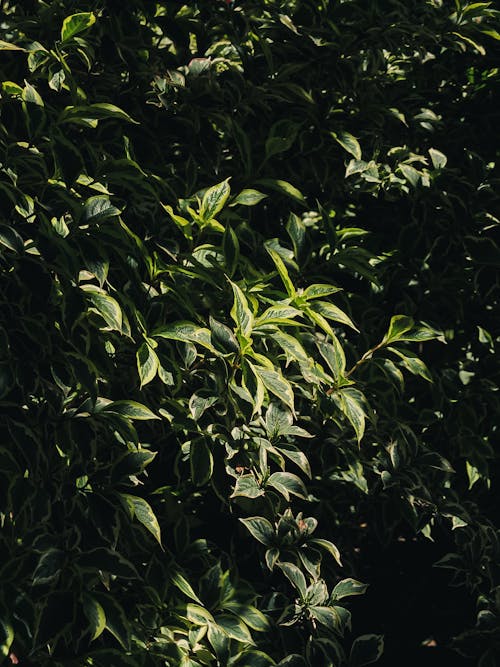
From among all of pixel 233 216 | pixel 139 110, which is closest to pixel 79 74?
pixel 139 110

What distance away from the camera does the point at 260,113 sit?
8.07 feet

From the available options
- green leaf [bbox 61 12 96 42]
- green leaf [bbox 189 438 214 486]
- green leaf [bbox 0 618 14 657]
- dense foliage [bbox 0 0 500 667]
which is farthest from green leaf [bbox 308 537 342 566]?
green leaf [bbox 61 12 96 42]

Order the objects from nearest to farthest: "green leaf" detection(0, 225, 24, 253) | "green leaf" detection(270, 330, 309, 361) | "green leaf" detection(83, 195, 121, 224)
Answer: "green leaf" detection(0, 225, 24, 253) < "green leaf" detection(83, 195, 121, 224) < "green leaf" detection(270, 330, 309, 361)

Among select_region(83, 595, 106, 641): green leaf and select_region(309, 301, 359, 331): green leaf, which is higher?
select_region(309, 301, 359, 331): green leaf

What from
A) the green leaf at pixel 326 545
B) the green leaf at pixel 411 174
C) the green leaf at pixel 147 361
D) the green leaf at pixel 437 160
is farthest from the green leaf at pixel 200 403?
the green leaf at pixel 437 160

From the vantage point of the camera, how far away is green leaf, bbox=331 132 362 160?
2324 millimetres

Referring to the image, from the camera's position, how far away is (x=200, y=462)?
181cm

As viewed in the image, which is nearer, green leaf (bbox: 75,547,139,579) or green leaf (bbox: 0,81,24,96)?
green leaf (bbox: 75,547,139,579)

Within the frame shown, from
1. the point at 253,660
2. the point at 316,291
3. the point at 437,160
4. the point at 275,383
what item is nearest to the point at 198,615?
the point at 253,660

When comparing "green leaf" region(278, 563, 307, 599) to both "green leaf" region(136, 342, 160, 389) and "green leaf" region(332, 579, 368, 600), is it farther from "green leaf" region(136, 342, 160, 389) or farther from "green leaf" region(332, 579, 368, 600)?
"green leaf" region(136, 342, 160, 389)

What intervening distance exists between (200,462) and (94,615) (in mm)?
377

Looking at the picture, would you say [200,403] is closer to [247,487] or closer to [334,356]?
[247,487]

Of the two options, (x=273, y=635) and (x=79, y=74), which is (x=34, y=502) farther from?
(x=79, y=74)

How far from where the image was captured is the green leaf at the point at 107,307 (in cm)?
164
